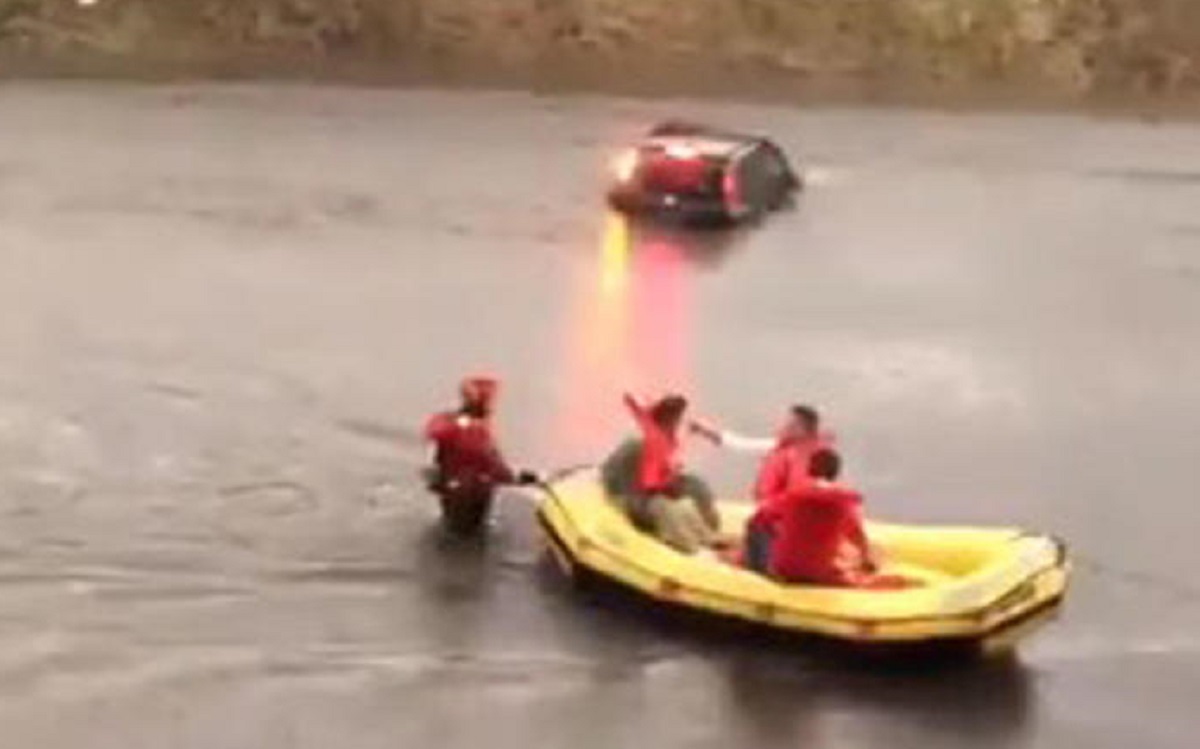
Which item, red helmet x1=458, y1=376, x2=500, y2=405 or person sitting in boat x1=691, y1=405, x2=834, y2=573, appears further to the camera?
red helmet x1=458, y1=376, x2=500, y2=405

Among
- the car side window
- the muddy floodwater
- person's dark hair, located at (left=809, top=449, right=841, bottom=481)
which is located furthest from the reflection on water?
person's dark hair, located at (left=809, top=449, right=841, bottom=481)

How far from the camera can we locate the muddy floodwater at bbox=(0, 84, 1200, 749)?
20.1m

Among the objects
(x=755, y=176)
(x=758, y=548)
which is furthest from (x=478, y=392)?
(x=755, y=176)

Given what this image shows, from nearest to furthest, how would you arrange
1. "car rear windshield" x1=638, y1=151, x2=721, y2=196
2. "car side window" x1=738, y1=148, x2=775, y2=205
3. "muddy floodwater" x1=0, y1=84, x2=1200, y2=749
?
"muddy floodwater" x1=0, y1=84, x2=1200, y2=749
"car rear windshield" x1=638, y1=151, x2=721, y2=196
"car side window" x1=738, y1=148, x2=775, y2=205

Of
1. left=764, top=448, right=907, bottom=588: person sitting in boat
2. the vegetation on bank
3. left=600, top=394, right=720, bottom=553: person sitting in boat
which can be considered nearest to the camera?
left=764, top=448, right=907, bottom=588: person sitting in boat

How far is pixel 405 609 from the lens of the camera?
21328 mm

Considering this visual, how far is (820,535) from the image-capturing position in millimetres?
20500

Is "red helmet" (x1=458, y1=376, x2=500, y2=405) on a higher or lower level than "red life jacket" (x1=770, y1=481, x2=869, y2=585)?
higher

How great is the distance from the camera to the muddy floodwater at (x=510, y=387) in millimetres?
20062

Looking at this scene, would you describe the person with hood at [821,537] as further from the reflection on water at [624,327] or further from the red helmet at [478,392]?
the reflection on water at [624,327]

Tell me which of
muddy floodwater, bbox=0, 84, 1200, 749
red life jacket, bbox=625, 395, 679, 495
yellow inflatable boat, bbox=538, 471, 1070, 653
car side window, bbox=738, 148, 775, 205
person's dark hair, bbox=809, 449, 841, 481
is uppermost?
person's dark hair, bbox=809, 449, 841, 481

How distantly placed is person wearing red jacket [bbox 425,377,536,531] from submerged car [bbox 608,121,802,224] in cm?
1170

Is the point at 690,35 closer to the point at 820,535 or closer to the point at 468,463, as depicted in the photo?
the point at 468,463

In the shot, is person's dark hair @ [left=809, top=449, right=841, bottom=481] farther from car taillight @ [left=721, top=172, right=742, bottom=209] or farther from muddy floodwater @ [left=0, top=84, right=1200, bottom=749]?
car taillight @ [left=721, top=172, right=742, bottom=209]
